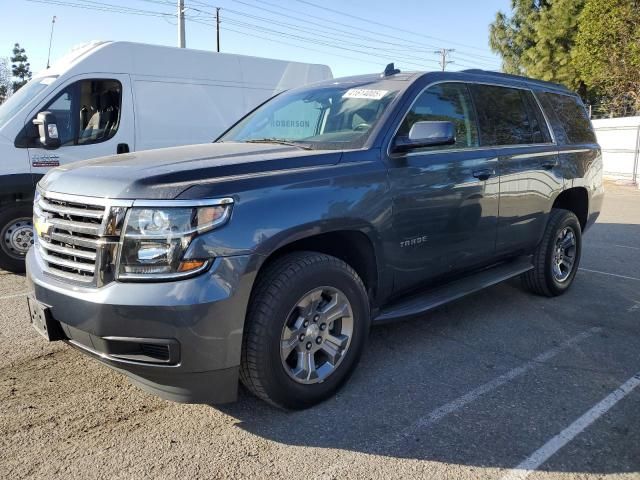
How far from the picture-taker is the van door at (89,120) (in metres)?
6.41

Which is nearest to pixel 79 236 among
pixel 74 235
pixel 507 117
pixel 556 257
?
pixel 74 235

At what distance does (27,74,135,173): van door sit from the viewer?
253 inches

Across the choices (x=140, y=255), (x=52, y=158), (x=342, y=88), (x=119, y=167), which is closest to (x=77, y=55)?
(x=52, y=158)

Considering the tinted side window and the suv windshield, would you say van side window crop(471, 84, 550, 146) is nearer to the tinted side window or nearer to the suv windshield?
the tinted side window

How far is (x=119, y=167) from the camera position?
288 cm

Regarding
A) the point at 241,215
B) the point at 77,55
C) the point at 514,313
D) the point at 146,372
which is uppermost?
the point at 77,55

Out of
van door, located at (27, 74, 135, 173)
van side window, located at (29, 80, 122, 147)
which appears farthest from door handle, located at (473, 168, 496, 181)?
van side window, located at (29, 80, 122, 147)

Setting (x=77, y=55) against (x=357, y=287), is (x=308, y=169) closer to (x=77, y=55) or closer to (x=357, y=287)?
(x=357, y=287)

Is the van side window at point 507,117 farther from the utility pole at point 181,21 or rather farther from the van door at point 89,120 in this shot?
the utility pole at point 181,21

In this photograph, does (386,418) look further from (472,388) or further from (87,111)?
(87,111)

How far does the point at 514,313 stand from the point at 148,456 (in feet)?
11.1

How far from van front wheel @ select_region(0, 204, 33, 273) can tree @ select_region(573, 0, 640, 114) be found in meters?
21.6

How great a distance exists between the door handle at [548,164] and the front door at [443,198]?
0.83 meters

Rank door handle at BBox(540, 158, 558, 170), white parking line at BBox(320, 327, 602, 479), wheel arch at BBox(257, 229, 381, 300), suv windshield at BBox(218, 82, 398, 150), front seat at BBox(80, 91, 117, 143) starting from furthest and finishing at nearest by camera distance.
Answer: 1. front seat at BBox(80, 91, 117, 143)
2. door handle at BBox(540, 158, 558, 170)
3. suv windshield at BBox(218, 82, 398, 150)
4. wheel arch at BBox(257, 229, 381, 300)
5. white parking line at BBox(320, 327, 602, 479)
